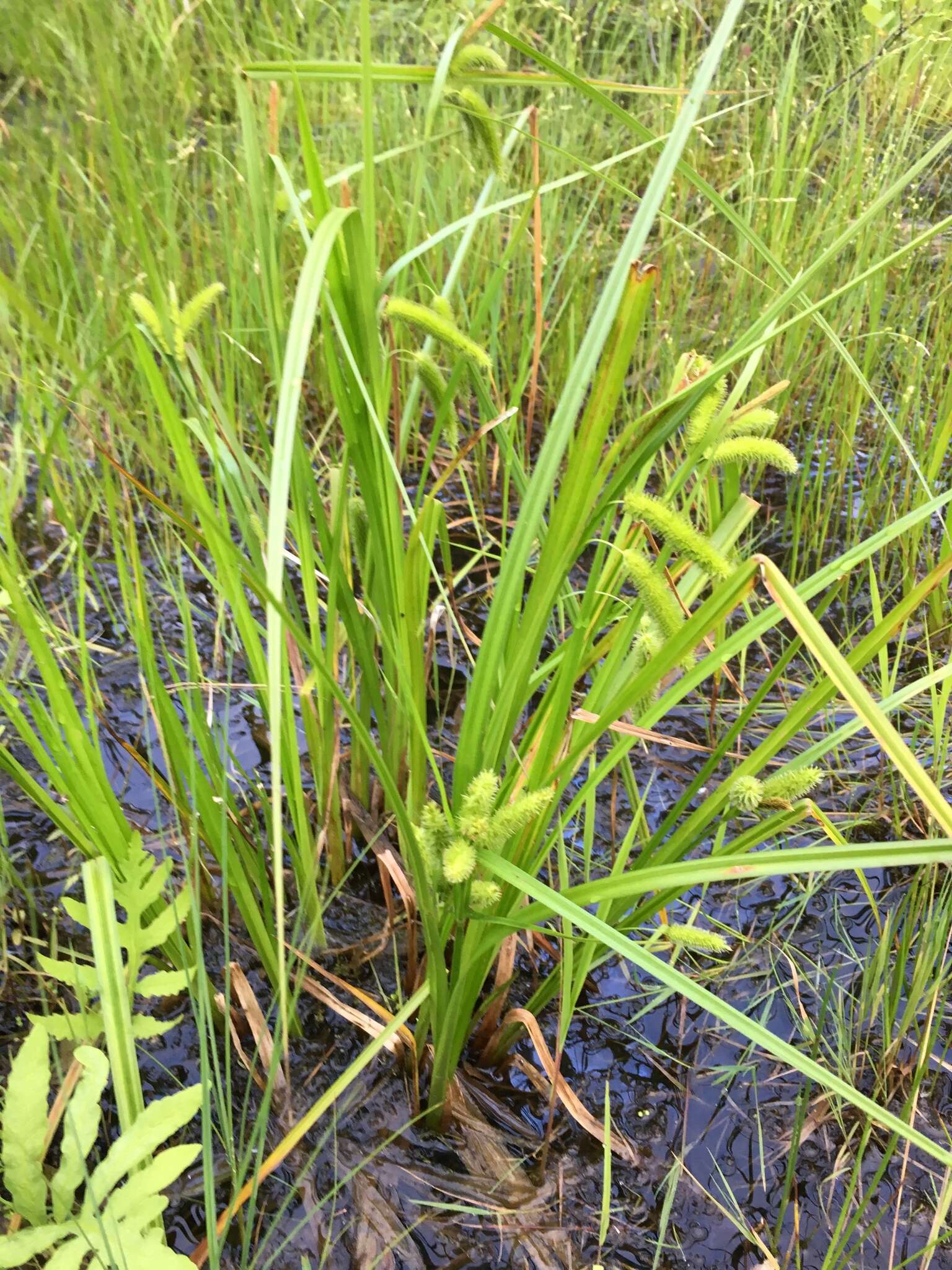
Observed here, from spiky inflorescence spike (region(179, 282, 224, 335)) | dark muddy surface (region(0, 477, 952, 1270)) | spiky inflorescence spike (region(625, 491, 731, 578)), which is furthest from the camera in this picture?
dark muddy surface (region(0, 477, 952, 1270))

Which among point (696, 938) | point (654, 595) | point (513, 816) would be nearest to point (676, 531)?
point (654, 595)

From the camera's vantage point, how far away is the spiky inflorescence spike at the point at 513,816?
0.69 metres

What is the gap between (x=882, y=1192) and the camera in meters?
0.95

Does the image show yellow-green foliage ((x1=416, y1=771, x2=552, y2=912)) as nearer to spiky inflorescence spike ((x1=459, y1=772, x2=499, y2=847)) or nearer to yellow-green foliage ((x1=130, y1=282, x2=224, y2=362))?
spiky inflorescence spike ((x1=459, y1=772, x2=499, y2=847))

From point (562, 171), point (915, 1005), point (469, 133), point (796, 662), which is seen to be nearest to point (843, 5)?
point (562, 171)

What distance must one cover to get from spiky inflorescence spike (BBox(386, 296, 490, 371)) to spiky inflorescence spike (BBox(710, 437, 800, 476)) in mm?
206

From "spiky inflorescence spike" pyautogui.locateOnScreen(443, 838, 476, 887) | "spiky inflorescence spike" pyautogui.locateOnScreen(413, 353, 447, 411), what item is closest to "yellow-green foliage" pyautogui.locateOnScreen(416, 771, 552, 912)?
"spiky inflorescence spike" pyautogui.locateOnScreen(443, 838, 476, 887)

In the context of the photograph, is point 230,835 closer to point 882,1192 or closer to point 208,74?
point 882,1192

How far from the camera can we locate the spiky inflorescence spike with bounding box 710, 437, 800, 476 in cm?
68

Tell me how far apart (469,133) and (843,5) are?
A: 12.5 ft

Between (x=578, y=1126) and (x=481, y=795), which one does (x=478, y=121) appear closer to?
(x=481, y=795)

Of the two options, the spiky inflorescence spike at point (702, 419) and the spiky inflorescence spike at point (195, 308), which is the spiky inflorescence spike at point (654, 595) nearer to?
the spiky inflorescence spike at point (702, 419)

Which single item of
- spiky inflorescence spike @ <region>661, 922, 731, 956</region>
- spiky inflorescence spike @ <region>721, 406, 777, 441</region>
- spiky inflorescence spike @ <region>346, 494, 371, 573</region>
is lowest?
spiky inflorescence spike @ <region>661, 922, 731, 956</region>

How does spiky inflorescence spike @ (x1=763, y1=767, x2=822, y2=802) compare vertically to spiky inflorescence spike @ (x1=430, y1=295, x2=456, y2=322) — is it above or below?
below
